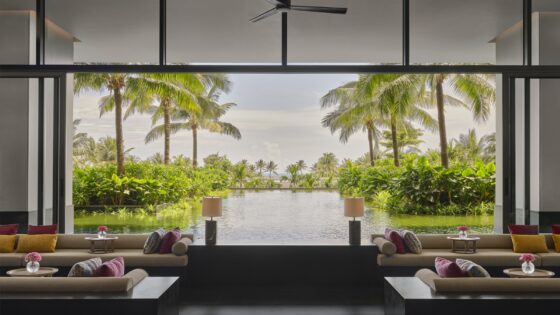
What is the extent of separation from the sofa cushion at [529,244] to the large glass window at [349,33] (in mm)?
3498

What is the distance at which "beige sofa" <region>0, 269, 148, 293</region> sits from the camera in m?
4.61

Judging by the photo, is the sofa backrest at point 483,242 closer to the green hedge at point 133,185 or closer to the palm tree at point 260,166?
the green hedge at point 133,185

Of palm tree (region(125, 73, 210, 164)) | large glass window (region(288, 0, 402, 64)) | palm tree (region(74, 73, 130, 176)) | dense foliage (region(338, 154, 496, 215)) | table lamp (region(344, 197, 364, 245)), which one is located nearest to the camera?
table lamp (region(344, 197, 364, 245))

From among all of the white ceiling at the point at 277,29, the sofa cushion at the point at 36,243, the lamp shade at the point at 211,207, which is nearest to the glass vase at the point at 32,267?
the sofa cushion at the point at 36,243

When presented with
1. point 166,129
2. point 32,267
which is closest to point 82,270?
point 32,267

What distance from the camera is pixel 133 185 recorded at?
64.0 feet

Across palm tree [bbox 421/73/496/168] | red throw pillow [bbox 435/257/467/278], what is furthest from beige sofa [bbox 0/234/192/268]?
palm tree [bbox 421/73/496/168]

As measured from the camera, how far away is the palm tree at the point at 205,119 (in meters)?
23.5

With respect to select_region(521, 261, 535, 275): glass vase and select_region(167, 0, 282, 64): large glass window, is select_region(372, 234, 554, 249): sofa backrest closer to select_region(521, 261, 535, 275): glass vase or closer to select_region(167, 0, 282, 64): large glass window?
select_region(521, 261, 535, 275): glass vase

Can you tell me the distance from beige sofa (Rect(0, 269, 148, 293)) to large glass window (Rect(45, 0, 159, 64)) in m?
4.43

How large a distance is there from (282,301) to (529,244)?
3.46 metres

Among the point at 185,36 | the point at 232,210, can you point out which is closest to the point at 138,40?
the point at 185,36

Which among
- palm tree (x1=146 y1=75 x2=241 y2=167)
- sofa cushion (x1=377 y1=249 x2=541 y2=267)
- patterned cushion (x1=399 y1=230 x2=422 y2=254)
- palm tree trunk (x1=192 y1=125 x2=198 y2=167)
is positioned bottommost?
sofa cushion (x1=377 y1=249 x2=541 y2=267)

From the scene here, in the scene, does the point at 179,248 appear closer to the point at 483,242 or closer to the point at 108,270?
the point at 108,270
